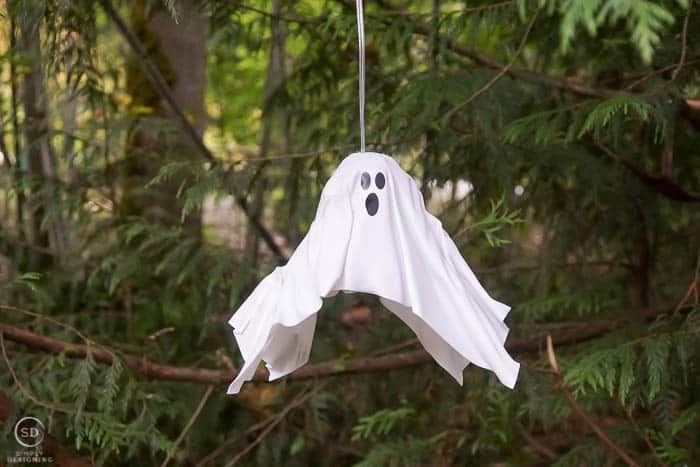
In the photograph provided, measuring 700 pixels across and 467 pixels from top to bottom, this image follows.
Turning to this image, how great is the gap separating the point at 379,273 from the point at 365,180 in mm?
195

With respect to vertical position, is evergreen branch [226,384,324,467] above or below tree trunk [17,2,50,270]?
below

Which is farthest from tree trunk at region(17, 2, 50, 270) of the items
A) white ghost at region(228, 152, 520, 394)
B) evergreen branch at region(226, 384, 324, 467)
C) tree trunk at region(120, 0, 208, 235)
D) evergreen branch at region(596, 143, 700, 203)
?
evergreen branch at region(596, 143, 700, 203)

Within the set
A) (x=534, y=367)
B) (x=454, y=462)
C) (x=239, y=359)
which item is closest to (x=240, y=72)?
(x=239, y=359)

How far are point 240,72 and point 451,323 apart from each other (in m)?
3.91

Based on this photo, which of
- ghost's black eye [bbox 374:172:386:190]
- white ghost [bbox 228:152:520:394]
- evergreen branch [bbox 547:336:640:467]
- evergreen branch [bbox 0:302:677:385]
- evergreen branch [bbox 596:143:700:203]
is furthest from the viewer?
evergreen branch [bbox 596:143:700:203]

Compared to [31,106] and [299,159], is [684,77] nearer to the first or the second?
[299,159]

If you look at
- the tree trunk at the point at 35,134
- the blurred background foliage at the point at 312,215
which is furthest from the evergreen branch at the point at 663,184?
the tree trunk at the point at 35,134

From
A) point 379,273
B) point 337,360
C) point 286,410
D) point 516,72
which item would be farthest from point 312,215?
point 379,273

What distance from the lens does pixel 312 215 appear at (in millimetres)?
2703

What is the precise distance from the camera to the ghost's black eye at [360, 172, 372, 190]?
1.31m

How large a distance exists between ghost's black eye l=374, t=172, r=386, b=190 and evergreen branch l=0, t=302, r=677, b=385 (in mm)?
1133

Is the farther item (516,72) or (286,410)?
(286,410)

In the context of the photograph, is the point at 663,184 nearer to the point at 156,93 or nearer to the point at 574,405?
the point at 574,405

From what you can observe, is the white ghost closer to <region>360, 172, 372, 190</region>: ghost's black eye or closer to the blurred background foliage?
<region>360, 172, 372, 190</region>: ghost's black eye
